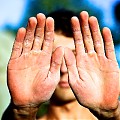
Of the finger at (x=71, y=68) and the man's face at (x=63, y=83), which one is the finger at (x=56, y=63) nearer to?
the finger at (x=71, y=68)

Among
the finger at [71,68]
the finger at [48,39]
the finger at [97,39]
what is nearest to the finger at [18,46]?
the finger at [48,39]

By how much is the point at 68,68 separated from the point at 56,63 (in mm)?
76

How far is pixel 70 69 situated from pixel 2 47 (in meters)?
6.33

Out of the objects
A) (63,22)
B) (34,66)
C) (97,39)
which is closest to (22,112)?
(34,66)

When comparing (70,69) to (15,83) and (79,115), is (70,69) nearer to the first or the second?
(15,83)

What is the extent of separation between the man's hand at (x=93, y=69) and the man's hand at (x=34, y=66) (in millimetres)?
104

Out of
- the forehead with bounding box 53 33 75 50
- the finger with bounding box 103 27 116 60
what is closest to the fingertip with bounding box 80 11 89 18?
the finger with bounding box 103 27 116 60

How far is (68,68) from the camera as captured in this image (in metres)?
2.68

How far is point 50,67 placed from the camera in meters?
2.68

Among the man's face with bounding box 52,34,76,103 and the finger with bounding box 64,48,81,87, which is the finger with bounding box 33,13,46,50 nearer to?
the finger with bounding box 64,48,81,87

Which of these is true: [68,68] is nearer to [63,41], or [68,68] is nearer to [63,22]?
[63,41]

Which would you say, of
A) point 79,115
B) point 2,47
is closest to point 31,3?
point 2,47

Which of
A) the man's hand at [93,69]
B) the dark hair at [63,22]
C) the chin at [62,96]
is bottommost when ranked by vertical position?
the chin at [62,96]

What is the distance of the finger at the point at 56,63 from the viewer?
2652 millimetres
